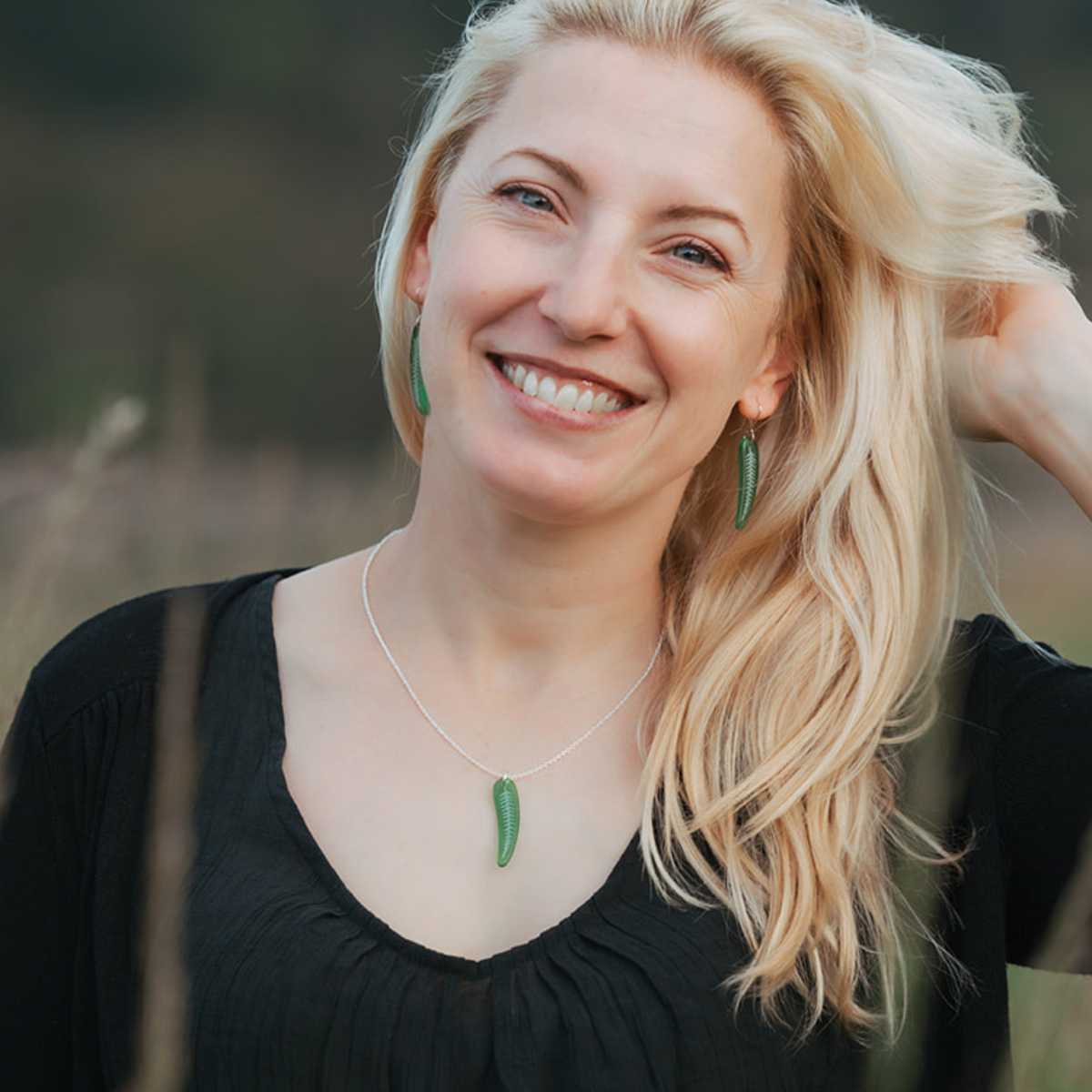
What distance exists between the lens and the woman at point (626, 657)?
6.39ft

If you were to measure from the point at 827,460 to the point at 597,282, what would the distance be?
53 centimetres

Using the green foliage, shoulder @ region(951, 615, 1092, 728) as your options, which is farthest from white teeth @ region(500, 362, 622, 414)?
the green foliage

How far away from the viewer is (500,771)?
2.16 m

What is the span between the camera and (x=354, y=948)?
1.93 meters

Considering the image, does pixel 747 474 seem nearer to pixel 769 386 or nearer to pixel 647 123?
pixel 769 386

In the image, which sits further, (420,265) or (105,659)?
(420,265)

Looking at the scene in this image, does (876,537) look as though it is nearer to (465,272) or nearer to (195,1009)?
(465,272)

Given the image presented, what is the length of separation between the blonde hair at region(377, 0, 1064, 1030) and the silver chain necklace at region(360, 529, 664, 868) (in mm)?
70

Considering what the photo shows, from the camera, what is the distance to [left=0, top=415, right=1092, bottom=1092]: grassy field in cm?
146

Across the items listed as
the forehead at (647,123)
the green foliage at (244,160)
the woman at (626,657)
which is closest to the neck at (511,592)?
the woman at (626,657)

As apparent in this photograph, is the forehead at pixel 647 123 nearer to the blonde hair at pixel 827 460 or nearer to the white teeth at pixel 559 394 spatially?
the blonde hair at pixel 827 460

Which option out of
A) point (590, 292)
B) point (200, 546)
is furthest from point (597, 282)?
point (200, 546)

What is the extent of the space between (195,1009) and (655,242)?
1.11 m

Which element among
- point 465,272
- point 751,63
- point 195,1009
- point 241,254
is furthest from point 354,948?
point 241,254
